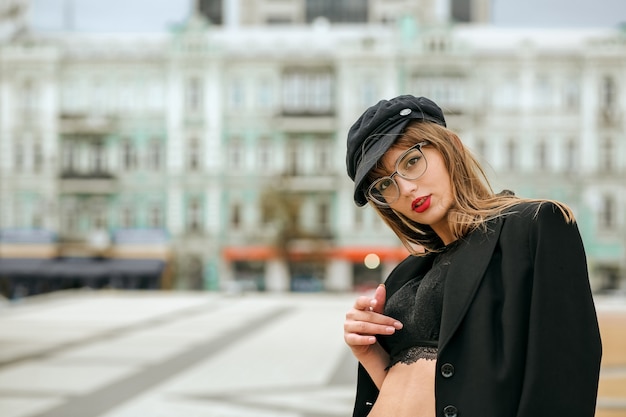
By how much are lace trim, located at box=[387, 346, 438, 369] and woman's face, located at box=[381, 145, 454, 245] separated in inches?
12.3

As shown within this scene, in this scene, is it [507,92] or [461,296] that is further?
[507,92]

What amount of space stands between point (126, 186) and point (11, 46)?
8.64 meters

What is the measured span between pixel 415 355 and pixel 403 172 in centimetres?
46

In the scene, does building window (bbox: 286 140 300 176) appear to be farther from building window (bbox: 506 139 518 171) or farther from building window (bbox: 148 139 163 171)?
building window (bbox: 506 139 518 171)

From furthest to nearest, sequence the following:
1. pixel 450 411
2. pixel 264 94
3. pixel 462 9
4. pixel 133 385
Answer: pixel 462 9 < pixel 264 94 < pixel 133 385 < pixel 450 411

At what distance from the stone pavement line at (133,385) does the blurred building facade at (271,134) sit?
71.1 feet

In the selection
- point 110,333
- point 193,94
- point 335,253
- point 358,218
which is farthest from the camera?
point 193,94


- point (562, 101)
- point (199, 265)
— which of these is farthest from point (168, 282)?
point (562, 101)

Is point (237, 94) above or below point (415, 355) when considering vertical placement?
above

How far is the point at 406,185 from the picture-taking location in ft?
6.54

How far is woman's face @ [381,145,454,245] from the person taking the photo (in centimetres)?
200

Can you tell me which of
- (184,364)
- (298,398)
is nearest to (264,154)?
(184,364)

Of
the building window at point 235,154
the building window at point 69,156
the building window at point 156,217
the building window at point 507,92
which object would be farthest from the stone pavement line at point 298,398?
the building window at point 69,156

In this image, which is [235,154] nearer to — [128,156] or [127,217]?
[128,156]
